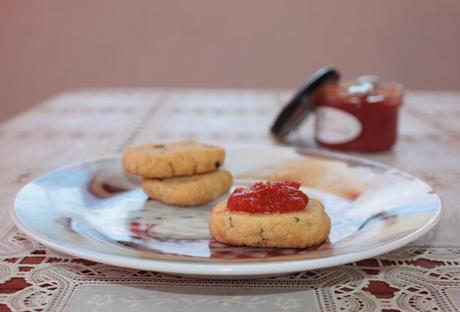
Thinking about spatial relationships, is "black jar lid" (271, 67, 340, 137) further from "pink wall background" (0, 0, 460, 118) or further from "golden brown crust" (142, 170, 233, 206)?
"pink wall background" (0, 0, 460, 118)

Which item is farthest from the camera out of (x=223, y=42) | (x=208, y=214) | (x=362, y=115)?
(x=223, y=42)

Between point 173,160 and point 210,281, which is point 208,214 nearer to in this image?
point 173,160

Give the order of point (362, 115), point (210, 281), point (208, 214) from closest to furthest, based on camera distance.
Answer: point (210, 281), point (208, 214), point (362, 115)

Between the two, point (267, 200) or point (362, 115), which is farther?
point (362, 115)

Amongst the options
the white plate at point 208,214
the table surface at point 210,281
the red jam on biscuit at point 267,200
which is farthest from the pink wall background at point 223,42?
the red jam on biscuit at point 267,200

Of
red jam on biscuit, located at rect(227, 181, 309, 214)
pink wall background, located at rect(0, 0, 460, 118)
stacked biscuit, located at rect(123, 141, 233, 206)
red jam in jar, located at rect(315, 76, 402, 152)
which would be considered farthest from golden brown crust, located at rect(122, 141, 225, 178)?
pink wall background, located at rect(0, 0, 460, 118)

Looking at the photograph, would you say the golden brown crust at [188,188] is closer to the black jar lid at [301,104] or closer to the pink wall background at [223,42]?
the black jar lid at [301,104]

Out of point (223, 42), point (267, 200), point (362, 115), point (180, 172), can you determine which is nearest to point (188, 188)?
point (180, 172)
